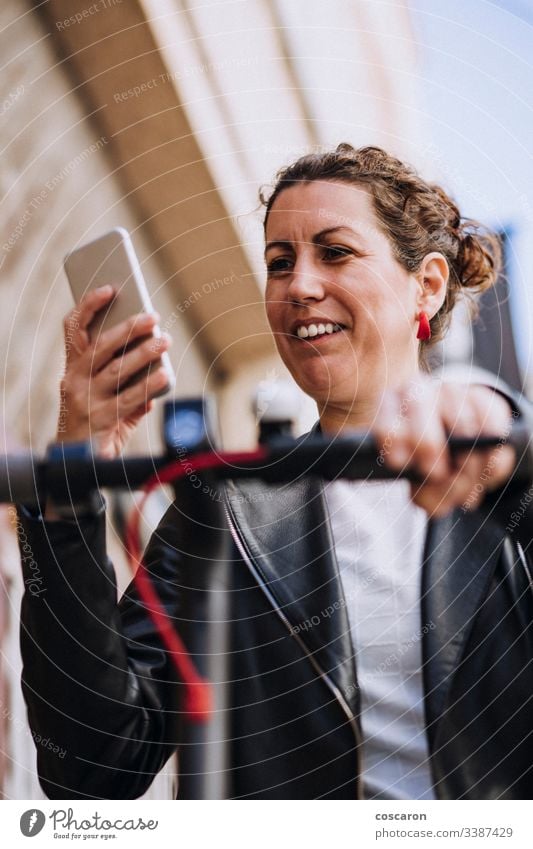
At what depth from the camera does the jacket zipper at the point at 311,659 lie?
56cm

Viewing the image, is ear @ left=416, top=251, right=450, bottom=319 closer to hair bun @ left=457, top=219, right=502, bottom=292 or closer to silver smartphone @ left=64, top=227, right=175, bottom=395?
hair bun @ left=457, top=219, right=502, bottom=292

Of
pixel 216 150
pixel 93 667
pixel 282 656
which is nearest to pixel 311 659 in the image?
pixel 282 656

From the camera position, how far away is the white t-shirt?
56 cm

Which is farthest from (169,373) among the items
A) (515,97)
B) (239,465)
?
(515,97)

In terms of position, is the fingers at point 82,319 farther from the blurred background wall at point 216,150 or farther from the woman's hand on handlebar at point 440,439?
the woman's hand on handlebar at point 440,439

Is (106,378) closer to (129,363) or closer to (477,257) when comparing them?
(129,363)

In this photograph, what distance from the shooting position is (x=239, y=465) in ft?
1.91

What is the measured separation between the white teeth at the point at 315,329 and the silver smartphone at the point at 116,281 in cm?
9

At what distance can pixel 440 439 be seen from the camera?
22.8 inches

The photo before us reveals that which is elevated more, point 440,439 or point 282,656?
point 440,439

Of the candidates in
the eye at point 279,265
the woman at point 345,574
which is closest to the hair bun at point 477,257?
the woman at point 345,574

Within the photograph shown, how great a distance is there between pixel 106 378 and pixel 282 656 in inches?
8.4
